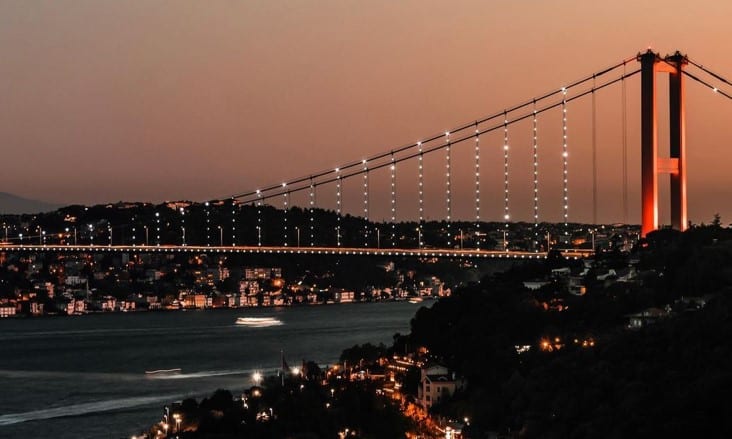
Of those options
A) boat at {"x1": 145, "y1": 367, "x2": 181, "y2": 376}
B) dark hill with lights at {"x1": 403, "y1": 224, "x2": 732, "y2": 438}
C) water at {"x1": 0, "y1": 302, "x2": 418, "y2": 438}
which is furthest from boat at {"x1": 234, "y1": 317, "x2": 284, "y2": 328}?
dark hill with lights at {"x1": 403, "y1": 224, "x2": 732, "y2": 438}

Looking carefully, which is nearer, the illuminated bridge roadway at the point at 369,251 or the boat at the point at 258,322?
the illuminated bridge roadway at the point at 369,251

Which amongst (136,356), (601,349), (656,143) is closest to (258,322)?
(136,356)

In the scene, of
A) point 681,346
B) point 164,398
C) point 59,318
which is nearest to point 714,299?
point 681,346

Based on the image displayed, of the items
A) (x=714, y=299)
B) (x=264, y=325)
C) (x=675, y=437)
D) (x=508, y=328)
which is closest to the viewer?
(x=675, y=437)

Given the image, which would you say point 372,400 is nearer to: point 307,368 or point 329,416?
point 329,416

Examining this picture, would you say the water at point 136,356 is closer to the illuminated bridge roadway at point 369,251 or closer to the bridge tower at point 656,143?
the illuminated bridge roadway at point 369,251

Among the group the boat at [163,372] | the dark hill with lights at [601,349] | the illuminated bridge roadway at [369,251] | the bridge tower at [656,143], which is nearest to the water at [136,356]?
the boat at [163,372]

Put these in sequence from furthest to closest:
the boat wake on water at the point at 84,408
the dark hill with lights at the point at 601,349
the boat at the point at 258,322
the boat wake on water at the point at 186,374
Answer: the boat at the point at 258,322, the boat wake on water at the point at 186,374, the boat wake on water at the point at 84,408, the dark hill with lights at the point at 601,349
